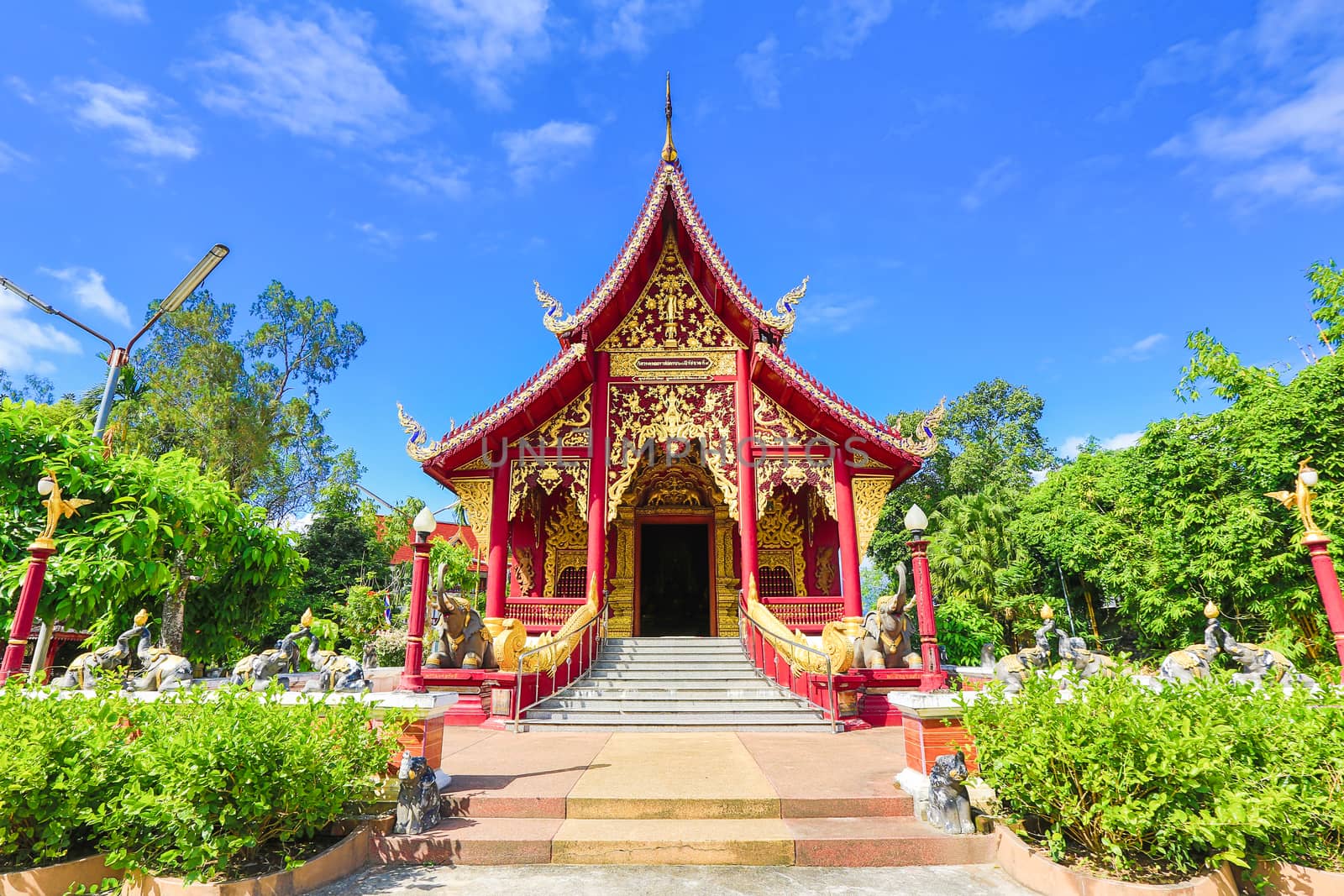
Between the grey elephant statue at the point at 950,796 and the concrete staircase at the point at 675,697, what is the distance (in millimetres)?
3963

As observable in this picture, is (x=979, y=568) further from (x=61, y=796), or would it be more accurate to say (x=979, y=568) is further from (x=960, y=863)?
(x=61, y=796)

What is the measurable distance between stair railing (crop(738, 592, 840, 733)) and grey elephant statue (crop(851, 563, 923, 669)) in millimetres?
886

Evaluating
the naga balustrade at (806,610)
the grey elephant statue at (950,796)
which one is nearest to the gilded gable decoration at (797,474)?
the naga balustrade at (806,610)

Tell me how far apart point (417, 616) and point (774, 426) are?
7.44 metres

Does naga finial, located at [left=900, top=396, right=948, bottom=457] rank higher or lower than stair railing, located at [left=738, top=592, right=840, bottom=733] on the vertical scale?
higher

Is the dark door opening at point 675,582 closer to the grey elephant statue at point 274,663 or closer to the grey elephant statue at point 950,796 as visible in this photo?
the grey elephant statue at point 274,663

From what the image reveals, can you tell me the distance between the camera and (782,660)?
980cm

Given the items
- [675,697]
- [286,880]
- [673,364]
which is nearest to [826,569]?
[673,364]

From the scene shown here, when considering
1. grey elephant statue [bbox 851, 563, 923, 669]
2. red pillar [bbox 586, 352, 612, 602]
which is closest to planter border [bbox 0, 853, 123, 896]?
red pillar [bbox 586, 352, 612, 602]

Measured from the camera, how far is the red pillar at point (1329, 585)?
6.45 meters

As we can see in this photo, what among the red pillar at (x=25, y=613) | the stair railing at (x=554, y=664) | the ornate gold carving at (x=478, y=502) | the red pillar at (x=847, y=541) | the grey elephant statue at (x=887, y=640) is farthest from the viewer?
the ornate gold carving at (x=478, y=502)

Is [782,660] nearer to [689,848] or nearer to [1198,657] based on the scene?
[1198,657]

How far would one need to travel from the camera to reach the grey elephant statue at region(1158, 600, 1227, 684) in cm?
739

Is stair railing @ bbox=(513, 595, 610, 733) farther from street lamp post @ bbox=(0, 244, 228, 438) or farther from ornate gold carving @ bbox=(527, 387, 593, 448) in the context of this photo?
street lamp post @ bbox=(0, 244, 228, 438)
